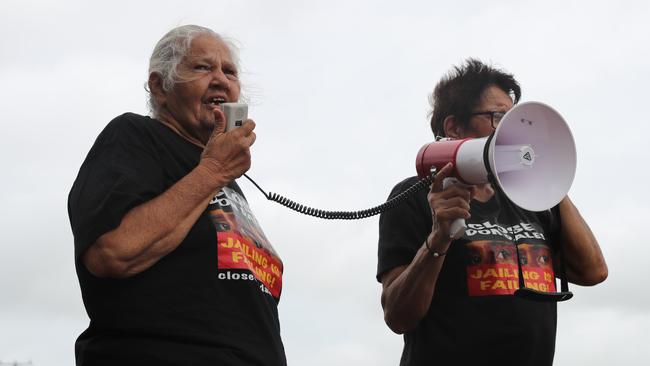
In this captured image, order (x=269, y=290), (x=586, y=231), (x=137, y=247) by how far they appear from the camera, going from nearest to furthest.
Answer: (x=137, y=247) < (x=269, y=290) < (x=586, y=231)

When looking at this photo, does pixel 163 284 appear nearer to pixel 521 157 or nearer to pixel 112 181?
pixel 112 181

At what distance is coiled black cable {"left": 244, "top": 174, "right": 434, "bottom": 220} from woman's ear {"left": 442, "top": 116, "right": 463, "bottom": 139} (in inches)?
18.8

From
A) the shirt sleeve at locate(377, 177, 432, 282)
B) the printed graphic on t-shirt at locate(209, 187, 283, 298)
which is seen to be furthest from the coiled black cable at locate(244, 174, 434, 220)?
the printed graphic on t-shirt at locate(209, 187, 283, 298)

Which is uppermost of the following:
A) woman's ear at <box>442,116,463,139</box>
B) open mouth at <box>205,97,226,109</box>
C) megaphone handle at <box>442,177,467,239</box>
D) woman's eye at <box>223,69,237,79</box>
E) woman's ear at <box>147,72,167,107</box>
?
woman's ear at <box>442,116,463,139</box>

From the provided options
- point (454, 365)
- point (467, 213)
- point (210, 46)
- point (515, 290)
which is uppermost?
point (210, 46)

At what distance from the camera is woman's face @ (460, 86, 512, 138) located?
4.33 m

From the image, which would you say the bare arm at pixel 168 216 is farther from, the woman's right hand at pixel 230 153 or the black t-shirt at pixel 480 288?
the black t-shirt at pixel 480 288

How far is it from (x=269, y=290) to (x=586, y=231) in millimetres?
1757

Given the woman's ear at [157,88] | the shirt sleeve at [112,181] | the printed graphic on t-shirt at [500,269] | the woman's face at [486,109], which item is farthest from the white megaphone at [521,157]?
the shirt sleeve at [112,181]

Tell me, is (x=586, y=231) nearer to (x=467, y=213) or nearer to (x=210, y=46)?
(x=467, y=213)

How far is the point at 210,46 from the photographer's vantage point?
3.46 meters

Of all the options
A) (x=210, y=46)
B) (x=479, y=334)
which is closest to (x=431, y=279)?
(x=479, y=334)

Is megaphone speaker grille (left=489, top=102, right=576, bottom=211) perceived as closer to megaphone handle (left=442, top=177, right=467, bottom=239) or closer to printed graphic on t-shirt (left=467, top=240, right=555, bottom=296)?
megaphone handle (left=442, top=177, right=467, bottom=239)

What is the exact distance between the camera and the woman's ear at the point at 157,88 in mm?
3416
